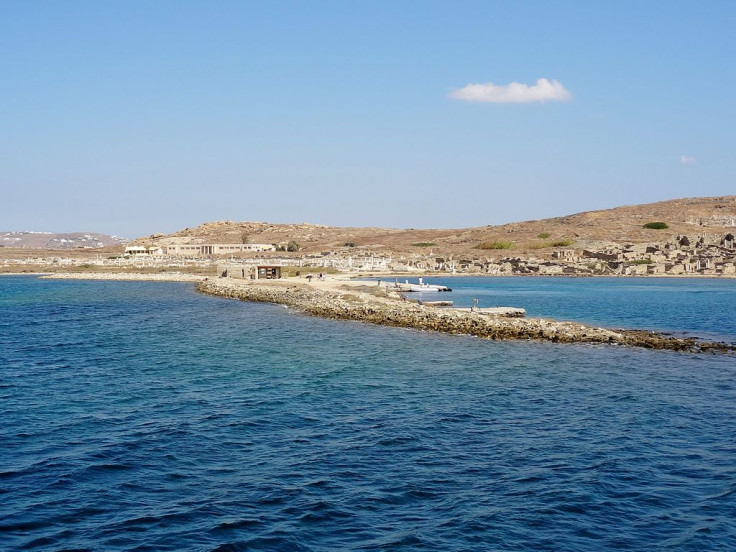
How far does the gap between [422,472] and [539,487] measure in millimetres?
2319

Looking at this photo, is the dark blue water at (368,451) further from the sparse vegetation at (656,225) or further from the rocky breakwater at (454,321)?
the sparse vegetation at (656,225)

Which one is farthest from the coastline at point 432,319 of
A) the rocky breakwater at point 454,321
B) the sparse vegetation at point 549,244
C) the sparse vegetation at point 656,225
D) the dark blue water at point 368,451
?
the sparse vegetation at point 656,225

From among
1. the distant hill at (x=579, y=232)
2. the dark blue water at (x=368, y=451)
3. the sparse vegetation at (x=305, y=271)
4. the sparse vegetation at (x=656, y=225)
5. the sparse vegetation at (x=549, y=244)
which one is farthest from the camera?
the sparse vegetation at (x=656, y=225)

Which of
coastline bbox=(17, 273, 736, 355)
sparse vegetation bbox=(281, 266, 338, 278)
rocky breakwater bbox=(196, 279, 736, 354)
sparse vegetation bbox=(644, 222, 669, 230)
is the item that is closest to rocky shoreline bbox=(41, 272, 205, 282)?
sparse vegetation bbox=(281, 266, 338, 278)

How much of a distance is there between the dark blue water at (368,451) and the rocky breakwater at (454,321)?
133 inches

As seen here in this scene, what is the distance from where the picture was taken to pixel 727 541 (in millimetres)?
11352

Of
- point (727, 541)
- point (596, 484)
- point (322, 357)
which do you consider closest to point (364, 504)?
point (596, 484)

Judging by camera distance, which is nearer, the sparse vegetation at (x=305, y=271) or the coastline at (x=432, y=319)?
the coastline at (x=432, y=319)

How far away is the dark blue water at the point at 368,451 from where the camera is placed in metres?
11.6

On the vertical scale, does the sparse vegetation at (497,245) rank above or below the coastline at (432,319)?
above

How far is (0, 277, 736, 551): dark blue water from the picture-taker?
1164cm

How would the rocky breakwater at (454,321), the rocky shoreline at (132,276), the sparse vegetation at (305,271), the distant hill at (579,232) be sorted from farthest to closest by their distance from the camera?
1. the distant hill at (579,232)
2. the rocky shoreline at (132,276)
3. the sparse vegetation at (305,271)
4. the rocky breakwater at (454,321)

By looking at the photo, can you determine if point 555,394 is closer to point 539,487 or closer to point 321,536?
point 539,487

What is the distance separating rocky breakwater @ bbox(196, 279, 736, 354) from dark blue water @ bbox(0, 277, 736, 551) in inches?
133
